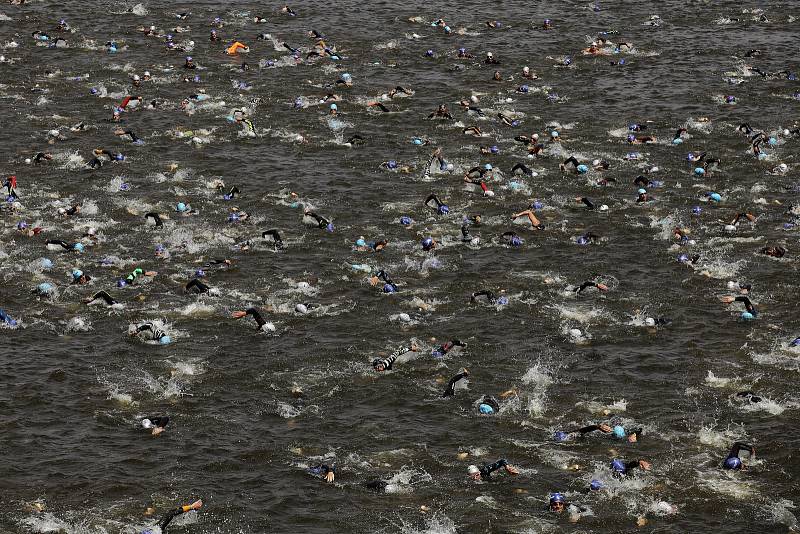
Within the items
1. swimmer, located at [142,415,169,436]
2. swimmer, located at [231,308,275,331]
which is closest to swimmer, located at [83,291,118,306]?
swimmer, located at [231,308,275,331]

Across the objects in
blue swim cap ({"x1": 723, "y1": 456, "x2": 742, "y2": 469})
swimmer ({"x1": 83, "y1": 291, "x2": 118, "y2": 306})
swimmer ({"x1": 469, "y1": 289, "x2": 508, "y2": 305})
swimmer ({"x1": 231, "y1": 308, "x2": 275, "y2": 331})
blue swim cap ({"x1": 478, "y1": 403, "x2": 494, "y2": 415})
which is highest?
swimmer ({"x1": 83, "y1": 291, "x2": 118, "y2": 306})

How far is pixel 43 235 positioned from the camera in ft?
112

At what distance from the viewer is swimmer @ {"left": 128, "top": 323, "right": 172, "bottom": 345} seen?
28203 millimetres

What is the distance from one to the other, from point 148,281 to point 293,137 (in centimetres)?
1336

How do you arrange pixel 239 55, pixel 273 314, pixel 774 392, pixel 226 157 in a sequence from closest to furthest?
pixel 774 392
pixel 273 314
pixel 226 157
pixel 239 55

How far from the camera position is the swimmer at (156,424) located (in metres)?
24.4

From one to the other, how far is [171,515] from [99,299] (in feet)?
35.1

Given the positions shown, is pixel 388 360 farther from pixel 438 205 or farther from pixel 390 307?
pixel 438 205

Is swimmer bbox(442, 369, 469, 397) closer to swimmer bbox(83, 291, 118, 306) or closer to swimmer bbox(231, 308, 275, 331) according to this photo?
swimmer bbox(231, 308, 275, 331)

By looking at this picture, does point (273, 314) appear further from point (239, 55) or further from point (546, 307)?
point (239, 55)

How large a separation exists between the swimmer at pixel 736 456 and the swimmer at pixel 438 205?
604 inches

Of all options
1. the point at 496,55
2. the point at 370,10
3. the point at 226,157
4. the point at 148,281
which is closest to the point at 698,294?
the point at 148,281

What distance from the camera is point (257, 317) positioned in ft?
95.2

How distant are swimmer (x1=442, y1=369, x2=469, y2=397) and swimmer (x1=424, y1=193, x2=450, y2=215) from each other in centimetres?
1070
